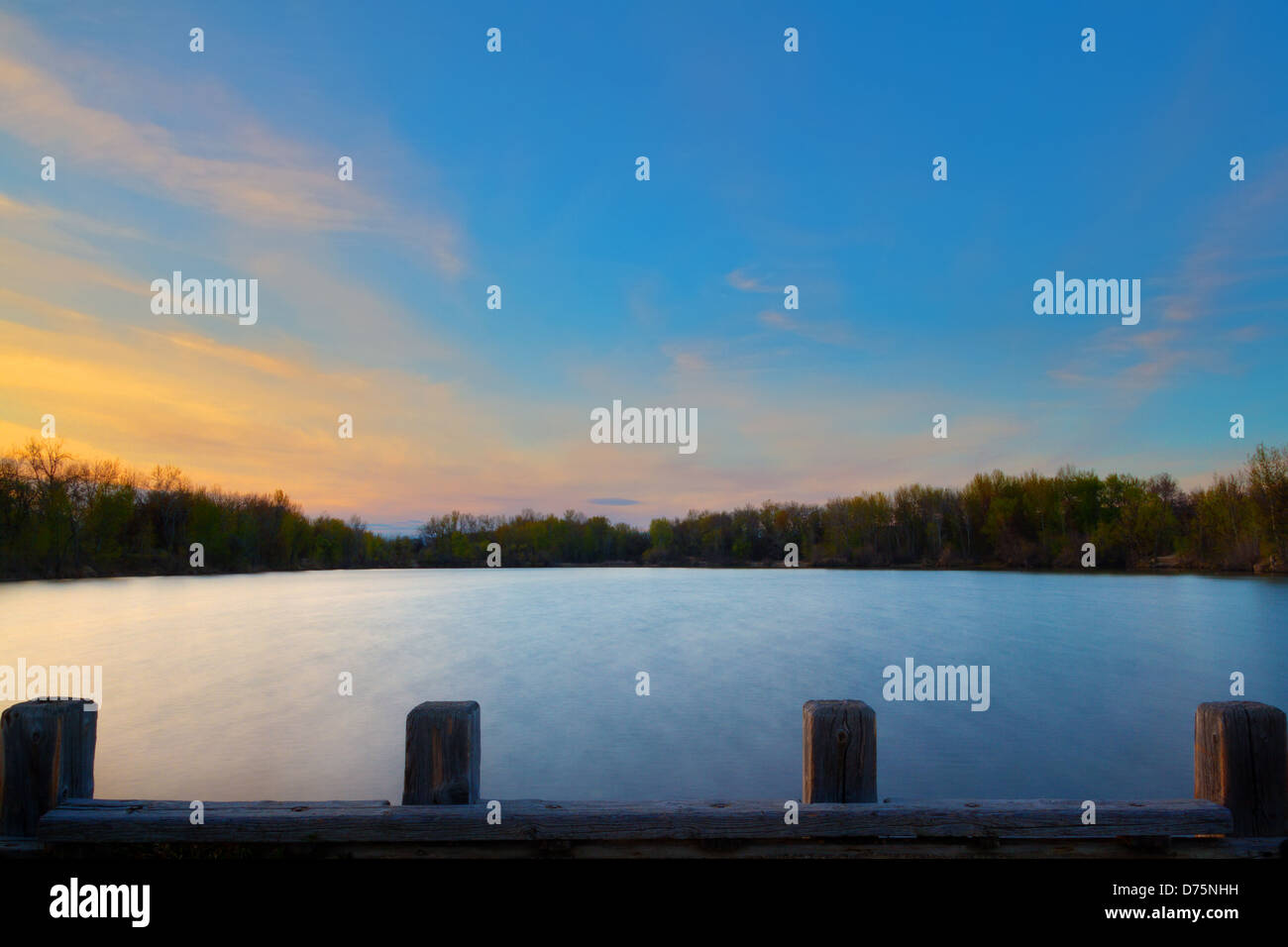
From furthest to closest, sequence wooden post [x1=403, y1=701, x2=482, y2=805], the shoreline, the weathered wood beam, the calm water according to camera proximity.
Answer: the shoreline, the calm water, wooden post [x1=403, y1=701, x2=482, y2=805], the weathered wood beam

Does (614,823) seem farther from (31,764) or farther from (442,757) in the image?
(31,764)

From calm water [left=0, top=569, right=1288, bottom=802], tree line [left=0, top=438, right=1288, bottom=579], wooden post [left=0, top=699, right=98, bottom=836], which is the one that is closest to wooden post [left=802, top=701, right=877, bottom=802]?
wooden post [left=0, top=699, right=98, bottom=836]

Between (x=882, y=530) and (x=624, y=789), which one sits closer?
(x=624, y=789)

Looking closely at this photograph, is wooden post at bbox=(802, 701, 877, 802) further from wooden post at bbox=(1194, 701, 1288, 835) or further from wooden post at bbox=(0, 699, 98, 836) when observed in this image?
wooden post at bbox=(0, 699, 98, 836)

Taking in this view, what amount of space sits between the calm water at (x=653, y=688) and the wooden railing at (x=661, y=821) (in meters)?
5.18

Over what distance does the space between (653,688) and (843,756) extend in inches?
447

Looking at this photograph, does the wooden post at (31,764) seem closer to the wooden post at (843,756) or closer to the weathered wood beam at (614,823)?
the weathered wood beam at (614,823)

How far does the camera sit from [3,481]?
5341cm

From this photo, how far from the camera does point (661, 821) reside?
12.3 feet

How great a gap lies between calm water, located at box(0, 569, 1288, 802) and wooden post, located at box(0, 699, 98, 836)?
5.56m

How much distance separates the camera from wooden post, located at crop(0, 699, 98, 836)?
3.78 m
